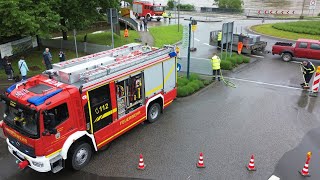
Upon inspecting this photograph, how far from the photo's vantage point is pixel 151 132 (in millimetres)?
11336

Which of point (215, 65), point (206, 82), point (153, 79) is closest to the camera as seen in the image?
point (153, 79)

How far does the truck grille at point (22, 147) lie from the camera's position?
7.97 m

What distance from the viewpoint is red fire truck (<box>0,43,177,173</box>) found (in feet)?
26.0

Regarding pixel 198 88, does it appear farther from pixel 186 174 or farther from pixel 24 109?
pixel 24 109

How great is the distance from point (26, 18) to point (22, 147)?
1152cm

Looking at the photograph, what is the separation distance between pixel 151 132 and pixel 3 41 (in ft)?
57.4

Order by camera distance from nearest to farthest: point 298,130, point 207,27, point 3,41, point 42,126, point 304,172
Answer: point 42,126
point 304,172
point 298,130
point 3,41
point 207,27

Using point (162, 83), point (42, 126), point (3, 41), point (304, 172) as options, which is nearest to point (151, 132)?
point (162, 83)

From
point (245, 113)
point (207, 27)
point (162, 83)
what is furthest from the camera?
point (207, 27)

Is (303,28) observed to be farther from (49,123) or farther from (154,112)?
(49,123)

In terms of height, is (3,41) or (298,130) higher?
(3,41)

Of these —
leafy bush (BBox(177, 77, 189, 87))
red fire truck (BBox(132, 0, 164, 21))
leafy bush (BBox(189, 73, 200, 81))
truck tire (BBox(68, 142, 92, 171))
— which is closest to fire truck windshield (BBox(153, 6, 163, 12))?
red fire truck (BBox(132, 0, 164, 21))

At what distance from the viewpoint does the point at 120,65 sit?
32.6ft

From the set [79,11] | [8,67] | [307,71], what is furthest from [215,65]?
[8,67]
